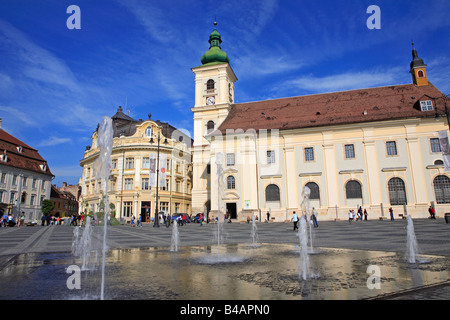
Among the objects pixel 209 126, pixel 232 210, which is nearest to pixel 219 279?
pixel 232 210

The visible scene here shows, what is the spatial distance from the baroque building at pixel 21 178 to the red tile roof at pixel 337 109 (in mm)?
35835

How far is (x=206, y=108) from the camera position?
4591 centimetres

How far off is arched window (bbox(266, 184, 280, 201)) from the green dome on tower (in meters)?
21.9

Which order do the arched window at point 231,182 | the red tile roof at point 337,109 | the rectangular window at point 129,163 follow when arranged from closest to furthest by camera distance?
the red tile roof at point 337,109, the arched window at point 231,182, the rectangular window at point 129,163

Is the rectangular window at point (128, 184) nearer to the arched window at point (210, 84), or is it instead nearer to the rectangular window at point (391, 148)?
the arched window at point (210, 84)

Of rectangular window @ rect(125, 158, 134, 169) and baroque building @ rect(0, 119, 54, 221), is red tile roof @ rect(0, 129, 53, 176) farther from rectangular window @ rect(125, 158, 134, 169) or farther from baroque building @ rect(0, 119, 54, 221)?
rectangular window @ rect(125, 158, 134, 169)

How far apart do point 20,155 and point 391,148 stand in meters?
58.6

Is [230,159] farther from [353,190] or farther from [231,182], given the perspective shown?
[353,190]

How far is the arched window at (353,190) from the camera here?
35.3m

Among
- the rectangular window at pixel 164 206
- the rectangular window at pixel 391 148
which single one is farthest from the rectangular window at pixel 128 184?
the rectangular window at pixel 391 148

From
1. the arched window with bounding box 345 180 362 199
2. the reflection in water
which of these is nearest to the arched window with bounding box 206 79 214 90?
the arched window with bounding box 345 180 362 199

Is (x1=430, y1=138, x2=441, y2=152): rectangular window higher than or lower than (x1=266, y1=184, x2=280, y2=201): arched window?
higher

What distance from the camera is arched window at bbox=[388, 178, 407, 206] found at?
111ft
